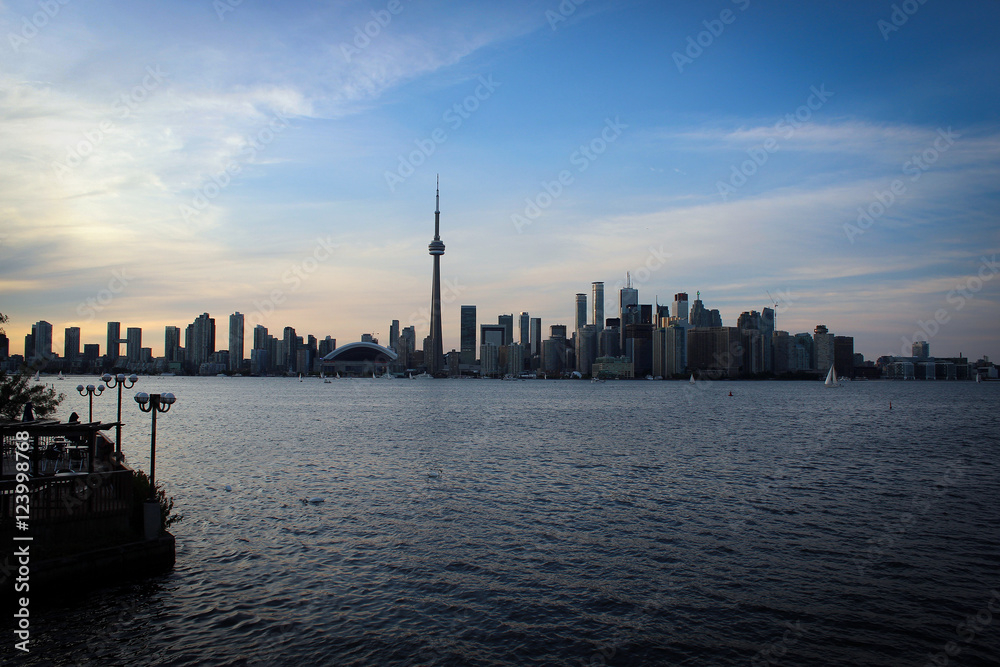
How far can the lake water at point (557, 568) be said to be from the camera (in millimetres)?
15617

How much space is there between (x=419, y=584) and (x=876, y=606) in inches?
560

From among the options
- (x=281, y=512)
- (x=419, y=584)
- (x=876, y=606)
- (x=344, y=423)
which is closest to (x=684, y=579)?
(x=876, y=606)

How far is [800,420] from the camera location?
9131 cm

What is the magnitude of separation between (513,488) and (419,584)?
53.2 ft

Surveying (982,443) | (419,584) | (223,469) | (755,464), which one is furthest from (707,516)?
(982,443)

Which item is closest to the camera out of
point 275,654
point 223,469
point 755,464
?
point 275,654

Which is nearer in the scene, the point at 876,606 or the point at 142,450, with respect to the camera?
the point at 876,606

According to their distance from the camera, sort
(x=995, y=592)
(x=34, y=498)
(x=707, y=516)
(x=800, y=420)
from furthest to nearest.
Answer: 1. (x=800, y=420)
2. (x=707, y=516)
3. (x=995, y=592)
4. (x=34, y=498)

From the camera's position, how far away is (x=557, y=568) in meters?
21.4

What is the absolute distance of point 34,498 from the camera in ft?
58.1

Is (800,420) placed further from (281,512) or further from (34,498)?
(34,498)

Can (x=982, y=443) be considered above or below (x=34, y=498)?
below

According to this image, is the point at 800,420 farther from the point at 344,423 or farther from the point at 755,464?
the point at 344,423

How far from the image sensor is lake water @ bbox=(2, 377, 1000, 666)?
15.6 metres
